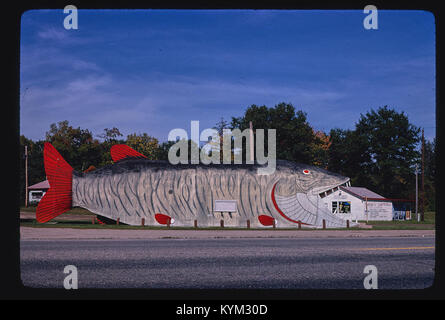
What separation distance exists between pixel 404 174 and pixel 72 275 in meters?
37.6

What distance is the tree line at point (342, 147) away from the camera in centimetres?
3638

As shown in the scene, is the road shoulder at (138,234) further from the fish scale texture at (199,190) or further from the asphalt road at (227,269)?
the fish scale texture at (199,190)

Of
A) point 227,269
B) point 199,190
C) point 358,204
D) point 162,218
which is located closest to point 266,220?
point 199,190

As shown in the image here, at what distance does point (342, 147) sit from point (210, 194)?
19.2 meters

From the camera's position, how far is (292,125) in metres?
36.8

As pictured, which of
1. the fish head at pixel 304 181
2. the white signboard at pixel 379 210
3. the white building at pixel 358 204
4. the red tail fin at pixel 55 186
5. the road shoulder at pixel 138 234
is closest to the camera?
the road shoulder at pixel 138 234

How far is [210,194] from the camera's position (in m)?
24.8

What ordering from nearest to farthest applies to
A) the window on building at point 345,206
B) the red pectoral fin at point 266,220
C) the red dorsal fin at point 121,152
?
1. the red pectoral fin at point 266,220
2. the red dorsal fin at point 121,152
3. the window on building at point 345,206

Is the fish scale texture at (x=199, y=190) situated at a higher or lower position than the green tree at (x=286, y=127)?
lower

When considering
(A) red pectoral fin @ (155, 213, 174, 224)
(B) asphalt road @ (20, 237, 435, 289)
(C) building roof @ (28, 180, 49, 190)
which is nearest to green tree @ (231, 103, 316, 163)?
(A) red pectoral fin @ (155, 213, 174, 224)

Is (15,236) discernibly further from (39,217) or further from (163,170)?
(163,170)

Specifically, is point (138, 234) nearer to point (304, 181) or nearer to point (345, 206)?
point (304, 181)

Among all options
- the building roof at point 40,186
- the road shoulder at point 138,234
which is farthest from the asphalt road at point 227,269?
the building roof at point 40,186

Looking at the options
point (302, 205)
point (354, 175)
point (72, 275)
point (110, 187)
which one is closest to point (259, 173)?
point (302, 205)
